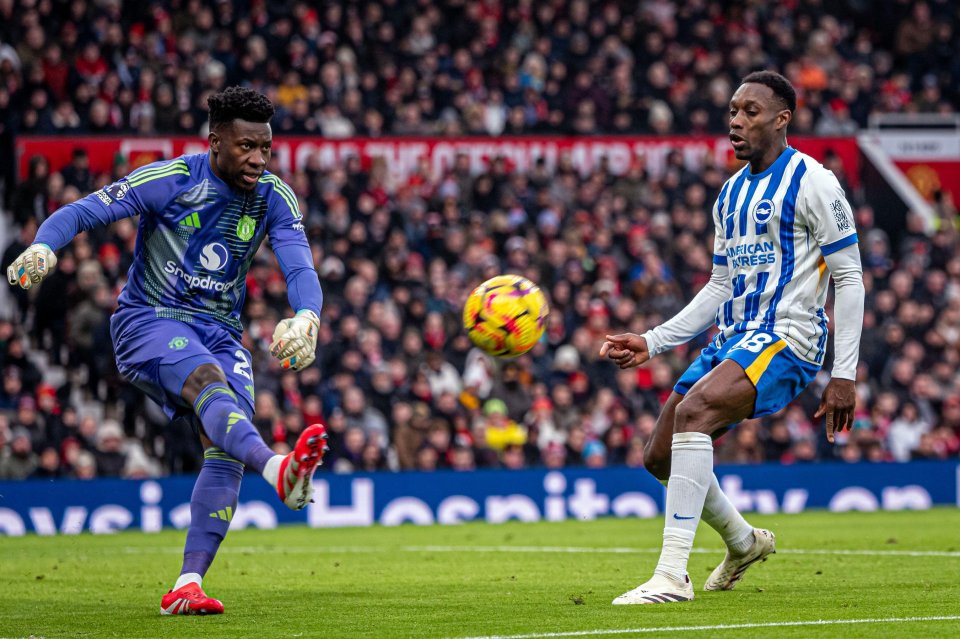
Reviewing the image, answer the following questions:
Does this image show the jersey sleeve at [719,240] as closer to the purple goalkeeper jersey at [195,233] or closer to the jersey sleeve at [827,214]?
the jersey sleeve at [827,214]

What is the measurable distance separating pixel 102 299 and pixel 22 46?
15.8ft

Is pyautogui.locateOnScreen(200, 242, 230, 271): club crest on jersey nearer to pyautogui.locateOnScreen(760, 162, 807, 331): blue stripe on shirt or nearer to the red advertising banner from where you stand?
pyautogui.locateOnScreen(760, 162, 807, 331): blue stripe on shirt

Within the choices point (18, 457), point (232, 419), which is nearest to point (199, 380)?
point (232, 419)

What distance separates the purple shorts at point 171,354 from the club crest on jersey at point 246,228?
0.50 m

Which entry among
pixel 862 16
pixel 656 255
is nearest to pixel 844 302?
pixel 656 255

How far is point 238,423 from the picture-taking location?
275 inches

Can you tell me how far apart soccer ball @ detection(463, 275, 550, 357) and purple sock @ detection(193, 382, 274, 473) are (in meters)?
1.70

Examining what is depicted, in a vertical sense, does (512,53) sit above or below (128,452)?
above

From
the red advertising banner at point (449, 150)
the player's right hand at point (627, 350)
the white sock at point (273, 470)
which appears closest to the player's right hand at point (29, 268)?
the white sock at point (273, 470)

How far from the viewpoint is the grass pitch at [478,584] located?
6.54 m

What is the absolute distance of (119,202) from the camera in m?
7.49

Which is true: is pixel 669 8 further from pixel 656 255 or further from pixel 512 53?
pixel 656 255

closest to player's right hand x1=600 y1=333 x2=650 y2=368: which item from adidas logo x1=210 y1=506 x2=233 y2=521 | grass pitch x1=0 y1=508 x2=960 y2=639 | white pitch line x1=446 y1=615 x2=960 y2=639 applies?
grass pitch x1=0 y1=508 x2=960 y2=639

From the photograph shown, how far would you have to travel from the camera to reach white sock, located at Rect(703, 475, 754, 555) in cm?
809
